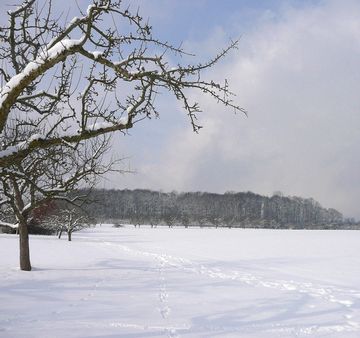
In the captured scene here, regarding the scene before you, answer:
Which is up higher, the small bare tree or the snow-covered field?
the small bare tree

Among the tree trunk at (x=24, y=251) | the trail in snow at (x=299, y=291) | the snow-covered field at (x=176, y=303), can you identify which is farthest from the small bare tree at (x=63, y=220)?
the trail in snow at (x=299, y=291)

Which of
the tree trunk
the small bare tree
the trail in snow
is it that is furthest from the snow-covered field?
the small bare tree

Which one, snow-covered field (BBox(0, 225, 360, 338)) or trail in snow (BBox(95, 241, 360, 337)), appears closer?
snow-covered field (BBox(0, 225, 360, 338))

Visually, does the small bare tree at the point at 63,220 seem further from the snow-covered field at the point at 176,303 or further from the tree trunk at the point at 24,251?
the snow-covered field at the point at 176,303

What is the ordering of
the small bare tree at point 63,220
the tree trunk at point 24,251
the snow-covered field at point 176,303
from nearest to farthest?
the snow-covered field at point 176,303, the tree trunk at point 24,251, the small bare tree at point 63,220

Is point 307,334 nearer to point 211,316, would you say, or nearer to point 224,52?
point 211,316

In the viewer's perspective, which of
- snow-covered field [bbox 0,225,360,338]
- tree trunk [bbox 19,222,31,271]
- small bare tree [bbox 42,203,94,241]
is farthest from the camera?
small bare tree [bbox 42,203,94,241]

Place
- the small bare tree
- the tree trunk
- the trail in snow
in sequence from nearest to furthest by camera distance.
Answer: the trail in snow → the tree trunk → the small bare tree

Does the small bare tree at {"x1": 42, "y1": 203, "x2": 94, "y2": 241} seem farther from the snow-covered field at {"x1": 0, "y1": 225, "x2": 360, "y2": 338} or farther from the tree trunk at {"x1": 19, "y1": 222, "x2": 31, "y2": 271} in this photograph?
the snow-covered field at {"x1": 0, "y1": 225, "x2": 360, "y2": 338}

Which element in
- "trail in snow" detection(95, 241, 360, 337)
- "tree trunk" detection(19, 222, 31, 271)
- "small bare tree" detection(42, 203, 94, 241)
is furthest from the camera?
"small bare tree" detection(42, 203, 94, 241)

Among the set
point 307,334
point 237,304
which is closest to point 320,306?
point 237,304

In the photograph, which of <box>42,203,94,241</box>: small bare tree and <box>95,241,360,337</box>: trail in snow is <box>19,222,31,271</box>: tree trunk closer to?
<box>95,241,360,337</box>: trail in snow

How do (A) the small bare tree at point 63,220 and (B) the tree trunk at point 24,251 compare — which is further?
(A) the small bare tree at point 63,220

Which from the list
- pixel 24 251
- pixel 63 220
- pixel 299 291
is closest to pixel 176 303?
pixel 299 291
